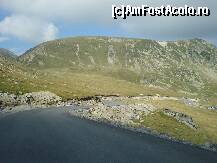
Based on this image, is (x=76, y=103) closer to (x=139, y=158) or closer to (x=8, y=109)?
(x=8, y=109)

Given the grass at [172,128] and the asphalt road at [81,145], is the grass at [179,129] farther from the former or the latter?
the asphalt road at [81,145]

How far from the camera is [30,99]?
176 m

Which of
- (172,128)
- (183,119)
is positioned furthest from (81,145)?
(183,119)

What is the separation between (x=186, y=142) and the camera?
109m

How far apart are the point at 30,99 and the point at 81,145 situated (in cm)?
8755

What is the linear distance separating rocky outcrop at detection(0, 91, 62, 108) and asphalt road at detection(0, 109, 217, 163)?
39428mm

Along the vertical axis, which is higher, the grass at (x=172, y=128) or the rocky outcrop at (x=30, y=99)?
the rocky outcrop at (x=30, y=99)

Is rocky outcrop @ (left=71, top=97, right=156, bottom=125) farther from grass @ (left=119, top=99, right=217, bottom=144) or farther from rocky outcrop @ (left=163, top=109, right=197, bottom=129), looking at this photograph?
rocky outcrop @ (left=163, top=109, right=197, bottom=129)

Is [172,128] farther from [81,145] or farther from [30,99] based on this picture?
[30,99]

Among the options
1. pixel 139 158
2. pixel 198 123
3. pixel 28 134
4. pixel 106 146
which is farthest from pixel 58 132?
pixel 198 123

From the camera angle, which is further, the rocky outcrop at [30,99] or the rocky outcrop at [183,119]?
the rocky outcrop at [30,99]

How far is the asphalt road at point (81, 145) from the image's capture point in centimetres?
8053

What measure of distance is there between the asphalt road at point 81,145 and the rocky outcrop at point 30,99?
39.4 metres

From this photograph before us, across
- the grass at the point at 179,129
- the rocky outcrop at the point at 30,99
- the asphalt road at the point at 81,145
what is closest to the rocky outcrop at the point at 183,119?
the grass at the point at 179,129
